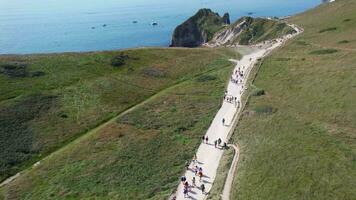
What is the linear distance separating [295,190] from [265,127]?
15501mm

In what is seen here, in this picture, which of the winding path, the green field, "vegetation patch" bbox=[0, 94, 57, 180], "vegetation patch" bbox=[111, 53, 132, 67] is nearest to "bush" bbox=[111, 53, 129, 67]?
"vegetation patch" bbox=[111, 53, 132, 67]

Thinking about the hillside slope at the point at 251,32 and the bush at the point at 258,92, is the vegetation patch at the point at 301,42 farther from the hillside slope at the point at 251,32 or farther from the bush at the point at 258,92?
the bush at the point at 258,92

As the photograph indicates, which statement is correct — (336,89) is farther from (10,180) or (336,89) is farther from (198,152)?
(10,180)

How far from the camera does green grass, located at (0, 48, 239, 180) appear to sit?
56844 mm

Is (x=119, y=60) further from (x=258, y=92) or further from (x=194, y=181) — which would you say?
(x=194, y=181)

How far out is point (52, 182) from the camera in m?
46.6

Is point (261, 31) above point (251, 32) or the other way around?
above

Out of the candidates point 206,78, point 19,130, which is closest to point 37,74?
point 19,130

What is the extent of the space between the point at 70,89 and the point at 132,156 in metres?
26.0

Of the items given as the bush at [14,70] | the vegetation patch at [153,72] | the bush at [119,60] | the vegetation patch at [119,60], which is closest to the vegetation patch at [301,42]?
the vegetation patch at [153,72]

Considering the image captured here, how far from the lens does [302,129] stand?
51406mm

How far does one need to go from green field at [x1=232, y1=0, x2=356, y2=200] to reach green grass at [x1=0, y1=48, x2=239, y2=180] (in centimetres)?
1777

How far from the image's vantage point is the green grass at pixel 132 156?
44438mm

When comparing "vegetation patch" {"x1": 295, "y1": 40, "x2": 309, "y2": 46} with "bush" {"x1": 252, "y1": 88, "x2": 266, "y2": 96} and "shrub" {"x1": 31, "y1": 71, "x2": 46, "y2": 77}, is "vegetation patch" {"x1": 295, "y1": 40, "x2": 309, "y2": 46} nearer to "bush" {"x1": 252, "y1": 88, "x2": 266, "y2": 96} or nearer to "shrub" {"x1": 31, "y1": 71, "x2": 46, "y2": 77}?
"bush" {"x1": 252, "y1": 88, "x2": 266, "y2": 96}
